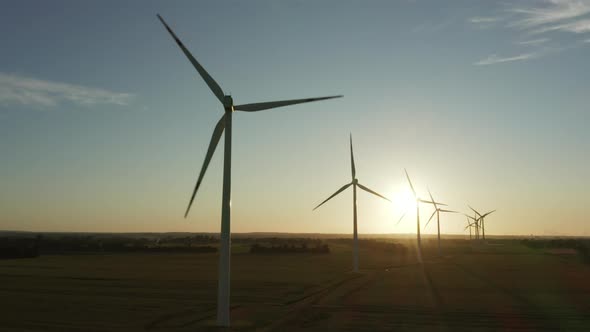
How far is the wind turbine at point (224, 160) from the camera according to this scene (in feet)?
73.3

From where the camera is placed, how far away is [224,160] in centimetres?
2316

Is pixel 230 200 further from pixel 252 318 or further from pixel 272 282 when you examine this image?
pixel 272 282

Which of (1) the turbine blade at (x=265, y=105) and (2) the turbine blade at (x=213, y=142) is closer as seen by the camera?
(2) the turbine blade at (x=213, y=142)

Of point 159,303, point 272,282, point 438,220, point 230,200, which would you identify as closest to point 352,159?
point 272,282

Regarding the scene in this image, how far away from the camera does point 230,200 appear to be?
22.8 meters

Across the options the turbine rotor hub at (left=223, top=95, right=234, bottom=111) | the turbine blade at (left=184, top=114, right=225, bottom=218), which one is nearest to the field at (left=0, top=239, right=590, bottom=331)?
the turbine blade at (left=184, top=114, right=225, bottom=218)

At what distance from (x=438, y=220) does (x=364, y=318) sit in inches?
3149

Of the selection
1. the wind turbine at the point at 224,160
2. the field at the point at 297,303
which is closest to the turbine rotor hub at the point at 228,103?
the wind turbine at the point at 224,160

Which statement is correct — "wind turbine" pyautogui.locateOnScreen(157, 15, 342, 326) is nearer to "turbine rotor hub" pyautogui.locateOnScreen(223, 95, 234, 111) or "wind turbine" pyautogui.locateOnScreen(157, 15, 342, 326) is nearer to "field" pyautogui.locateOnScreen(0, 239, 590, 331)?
"turbine rotor hub" pyautogui.locateOnScreen(223, 95, 234, 111)

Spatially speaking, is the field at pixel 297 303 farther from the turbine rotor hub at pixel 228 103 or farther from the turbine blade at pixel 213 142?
the turbine rotor hub at pixel 228 103

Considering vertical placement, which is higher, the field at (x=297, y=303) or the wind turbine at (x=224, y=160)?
the wind turbine at (x=224, y=160)

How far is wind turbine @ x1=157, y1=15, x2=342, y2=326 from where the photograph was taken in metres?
22.3

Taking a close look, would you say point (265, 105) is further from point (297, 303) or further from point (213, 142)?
point (297, 303)

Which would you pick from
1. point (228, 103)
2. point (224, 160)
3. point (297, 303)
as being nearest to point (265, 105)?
point (228, 103)
